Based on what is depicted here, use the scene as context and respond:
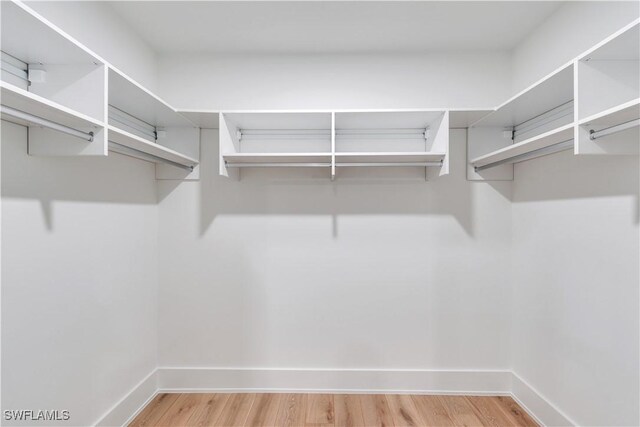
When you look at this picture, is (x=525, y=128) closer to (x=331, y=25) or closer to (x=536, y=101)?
(x=536, y=101)

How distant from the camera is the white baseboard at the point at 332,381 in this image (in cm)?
240

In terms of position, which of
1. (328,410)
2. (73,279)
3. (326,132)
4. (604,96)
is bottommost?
(328,410)

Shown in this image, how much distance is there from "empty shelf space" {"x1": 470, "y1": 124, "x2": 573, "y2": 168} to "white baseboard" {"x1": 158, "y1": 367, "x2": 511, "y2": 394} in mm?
1580

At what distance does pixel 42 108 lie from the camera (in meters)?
1.15

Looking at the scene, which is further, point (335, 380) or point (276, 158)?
point (335, 380)

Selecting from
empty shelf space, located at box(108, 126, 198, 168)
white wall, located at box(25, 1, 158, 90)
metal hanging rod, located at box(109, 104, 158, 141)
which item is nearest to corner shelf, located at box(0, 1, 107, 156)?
empty shelf space, located at box(108, 126, 198, 168)

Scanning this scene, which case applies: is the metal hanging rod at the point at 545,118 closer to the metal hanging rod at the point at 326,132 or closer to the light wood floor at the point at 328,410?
the metal hanging rod at the point at 326,132

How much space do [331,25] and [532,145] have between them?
1.42m

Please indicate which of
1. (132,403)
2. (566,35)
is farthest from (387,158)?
(132,403)

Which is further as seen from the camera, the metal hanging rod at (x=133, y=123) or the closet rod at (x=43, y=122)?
the metal hanging rod at (x=133, y=123)

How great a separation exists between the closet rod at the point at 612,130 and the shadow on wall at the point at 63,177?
7.92 ft

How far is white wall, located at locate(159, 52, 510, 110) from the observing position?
242 centimetres

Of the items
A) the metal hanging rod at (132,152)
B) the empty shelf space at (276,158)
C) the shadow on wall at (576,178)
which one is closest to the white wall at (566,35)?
the shadow on wall at (576,178)

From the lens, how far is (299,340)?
8.05 ft
